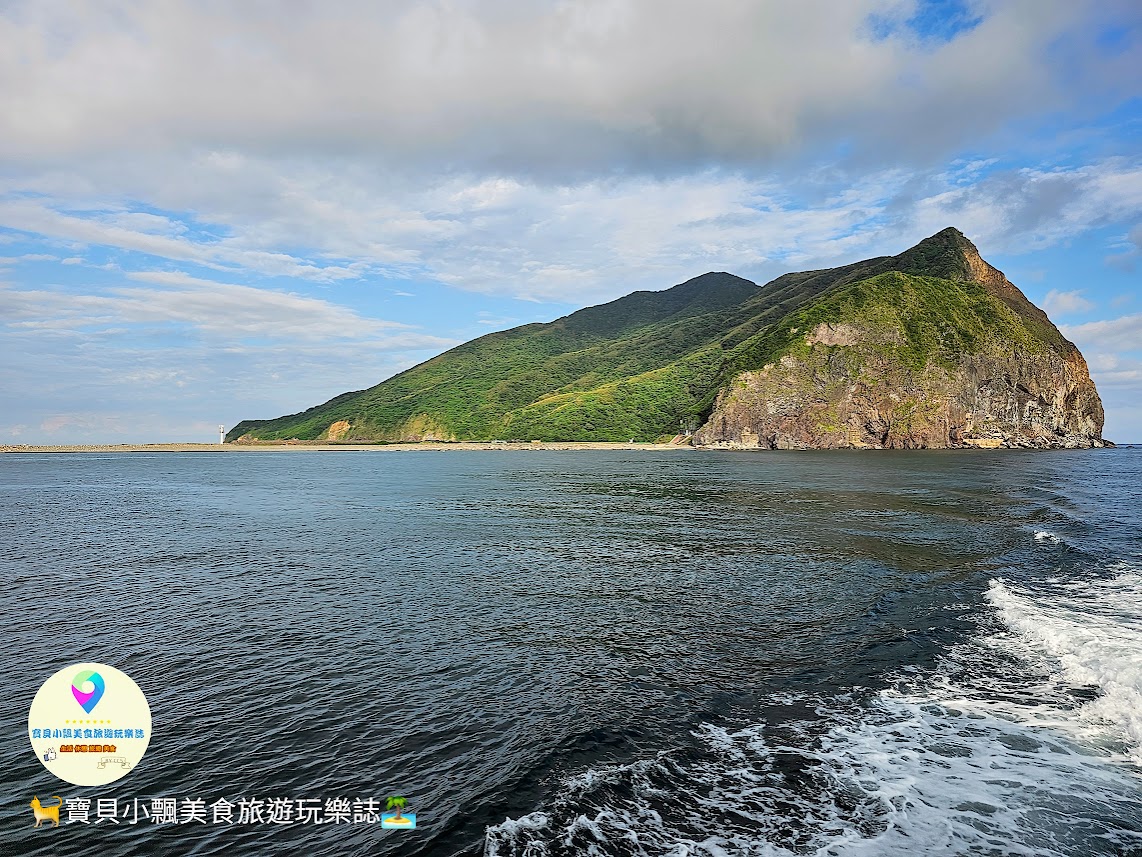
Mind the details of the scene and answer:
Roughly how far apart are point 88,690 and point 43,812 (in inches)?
87.1

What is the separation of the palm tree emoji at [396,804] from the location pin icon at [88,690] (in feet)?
21.2

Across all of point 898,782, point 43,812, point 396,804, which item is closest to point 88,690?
point 43,812

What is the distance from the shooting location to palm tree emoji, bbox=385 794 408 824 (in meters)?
10.5

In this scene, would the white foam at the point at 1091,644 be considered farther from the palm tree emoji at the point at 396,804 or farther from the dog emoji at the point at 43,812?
the dog emoji at the point at 43,812

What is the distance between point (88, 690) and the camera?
39.9 feet

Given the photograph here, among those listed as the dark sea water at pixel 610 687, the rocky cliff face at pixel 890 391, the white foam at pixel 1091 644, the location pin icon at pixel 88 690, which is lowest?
the white foam at pixel 1091 644

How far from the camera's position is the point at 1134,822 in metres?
10.2

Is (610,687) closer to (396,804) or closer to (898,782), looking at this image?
(396,804)

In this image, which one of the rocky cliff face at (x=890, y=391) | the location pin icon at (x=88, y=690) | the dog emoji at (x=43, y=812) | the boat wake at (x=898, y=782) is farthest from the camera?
the rocky cliff face at (x=890, y=391)

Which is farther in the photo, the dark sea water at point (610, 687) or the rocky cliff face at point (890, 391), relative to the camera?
the rocky cliff face at point (890, 391)

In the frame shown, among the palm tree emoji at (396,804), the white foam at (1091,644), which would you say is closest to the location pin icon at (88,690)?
the palm tree emoji at (396,804)

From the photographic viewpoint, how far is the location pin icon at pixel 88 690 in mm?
11867

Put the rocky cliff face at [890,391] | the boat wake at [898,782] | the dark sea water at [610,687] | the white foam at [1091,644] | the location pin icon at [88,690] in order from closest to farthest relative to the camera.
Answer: the boat wake at [898,782] < the dark sea water at [610,687] < the location pin icon at [88,690] < the white foam at [1091,644] < the rocky cliff face at [890,391]

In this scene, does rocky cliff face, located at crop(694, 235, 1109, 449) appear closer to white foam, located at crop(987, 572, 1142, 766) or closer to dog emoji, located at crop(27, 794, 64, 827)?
white foam, located at crop(987, 572, 1142, 766)
